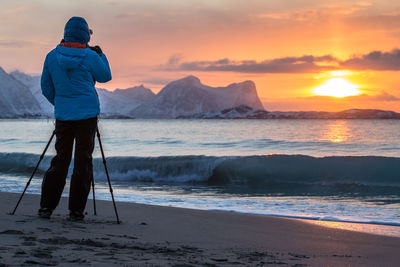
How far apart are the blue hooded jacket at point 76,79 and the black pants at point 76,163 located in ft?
0.36

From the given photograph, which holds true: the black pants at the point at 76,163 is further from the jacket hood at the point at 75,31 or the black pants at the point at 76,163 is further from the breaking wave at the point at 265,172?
the breaking wave at the point at 265,172

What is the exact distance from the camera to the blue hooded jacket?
185 inches

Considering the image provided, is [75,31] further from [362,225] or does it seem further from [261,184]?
[261,184]

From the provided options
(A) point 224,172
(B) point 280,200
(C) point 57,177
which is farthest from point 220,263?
(A) point 224,172

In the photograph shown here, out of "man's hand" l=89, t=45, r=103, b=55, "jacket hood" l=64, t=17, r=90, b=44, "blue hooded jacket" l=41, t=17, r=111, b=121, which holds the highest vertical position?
"jacket hood" l=64, t=17, r=90, b=44

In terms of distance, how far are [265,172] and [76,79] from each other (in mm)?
10136

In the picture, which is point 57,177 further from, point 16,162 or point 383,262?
point 16,162

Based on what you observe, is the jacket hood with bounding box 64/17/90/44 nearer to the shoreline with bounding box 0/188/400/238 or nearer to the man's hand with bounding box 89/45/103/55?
the man's hand with bounding box 89/45/103/55

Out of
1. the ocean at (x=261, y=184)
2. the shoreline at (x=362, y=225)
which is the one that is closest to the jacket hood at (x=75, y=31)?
the shoreline at (x=362, y=225)

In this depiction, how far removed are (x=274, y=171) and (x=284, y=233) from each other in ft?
30.2

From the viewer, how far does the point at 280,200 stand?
9008mm

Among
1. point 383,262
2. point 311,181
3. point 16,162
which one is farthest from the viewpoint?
point 16,162

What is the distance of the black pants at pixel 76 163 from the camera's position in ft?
15.6

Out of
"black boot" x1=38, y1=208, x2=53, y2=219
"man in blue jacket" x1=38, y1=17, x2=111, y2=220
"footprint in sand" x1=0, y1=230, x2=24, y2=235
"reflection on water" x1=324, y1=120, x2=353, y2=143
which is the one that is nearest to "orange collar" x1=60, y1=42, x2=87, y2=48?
"man in blue jacket" x1=38, y1=17, x2=111, y2=220
